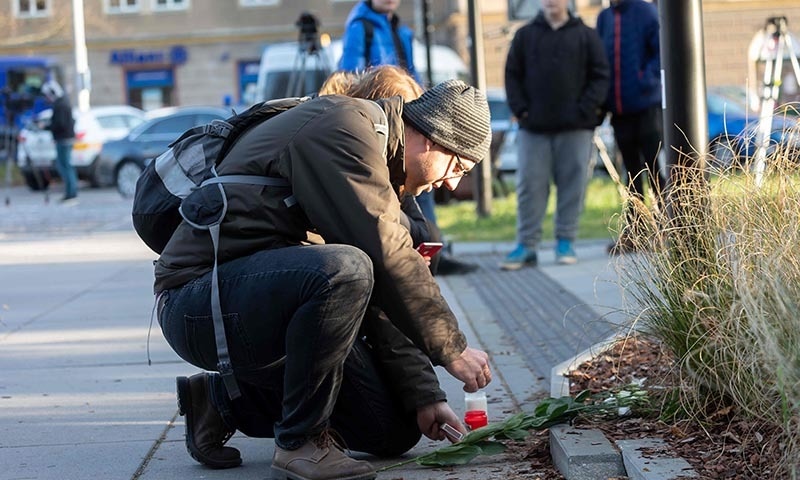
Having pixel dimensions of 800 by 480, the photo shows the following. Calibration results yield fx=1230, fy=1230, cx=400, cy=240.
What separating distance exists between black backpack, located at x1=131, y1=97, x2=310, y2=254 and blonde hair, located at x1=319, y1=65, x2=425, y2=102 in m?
0.32

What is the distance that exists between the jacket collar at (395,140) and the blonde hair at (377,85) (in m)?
0.27

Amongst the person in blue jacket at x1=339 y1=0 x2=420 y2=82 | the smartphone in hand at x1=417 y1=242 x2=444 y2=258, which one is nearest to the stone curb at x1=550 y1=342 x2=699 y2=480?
the smartphone in hand at x1=417 y1=242 x2=444 y2=258

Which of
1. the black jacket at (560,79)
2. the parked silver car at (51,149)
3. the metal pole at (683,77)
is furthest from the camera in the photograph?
the parked silver car at (51,149)

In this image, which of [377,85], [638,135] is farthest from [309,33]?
[377,85]

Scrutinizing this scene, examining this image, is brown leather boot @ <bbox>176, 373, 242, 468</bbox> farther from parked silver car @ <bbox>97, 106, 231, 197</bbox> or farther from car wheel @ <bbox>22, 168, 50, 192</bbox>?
car wheel @ <bbox>22, 168, 50, 192</bbox>

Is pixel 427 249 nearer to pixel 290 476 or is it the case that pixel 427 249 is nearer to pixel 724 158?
pixel 290 476

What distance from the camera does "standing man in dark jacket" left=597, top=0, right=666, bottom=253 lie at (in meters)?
8.60

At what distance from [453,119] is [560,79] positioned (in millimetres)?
4874

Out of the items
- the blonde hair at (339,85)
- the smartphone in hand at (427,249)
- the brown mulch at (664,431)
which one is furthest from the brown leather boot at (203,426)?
the blonde hair at (339,85)

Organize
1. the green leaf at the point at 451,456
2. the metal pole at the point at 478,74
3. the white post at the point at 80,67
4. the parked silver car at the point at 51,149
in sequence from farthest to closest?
the white post at the point at 80,67, the parked silver car at the point at 51,149, the metal pole at the point at 478,74, the green leaf at the point at 451,456

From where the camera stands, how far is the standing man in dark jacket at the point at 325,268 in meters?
3.44

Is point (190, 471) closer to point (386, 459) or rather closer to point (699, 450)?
point (386, 459)

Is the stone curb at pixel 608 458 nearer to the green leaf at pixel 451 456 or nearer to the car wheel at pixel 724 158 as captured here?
the green leaf at pixel 451 456

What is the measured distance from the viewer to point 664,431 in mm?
3656
